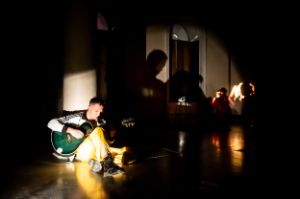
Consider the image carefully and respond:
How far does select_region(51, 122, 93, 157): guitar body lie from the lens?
454 centimetres

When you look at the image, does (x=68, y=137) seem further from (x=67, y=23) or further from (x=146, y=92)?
(x=146, y=92)

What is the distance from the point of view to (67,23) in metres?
5.91

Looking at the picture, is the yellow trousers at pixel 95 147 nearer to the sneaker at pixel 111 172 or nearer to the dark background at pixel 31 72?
the sneaker at pixel 111 172

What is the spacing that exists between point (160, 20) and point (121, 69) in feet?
7.96

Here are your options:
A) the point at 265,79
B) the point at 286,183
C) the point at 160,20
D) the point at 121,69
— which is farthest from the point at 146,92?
the point at 286,183

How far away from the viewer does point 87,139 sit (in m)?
4.34

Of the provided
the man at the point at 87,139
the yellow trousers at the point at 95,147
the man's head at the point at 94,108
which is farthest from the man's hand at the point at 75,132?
the man's head at the point at 94,108

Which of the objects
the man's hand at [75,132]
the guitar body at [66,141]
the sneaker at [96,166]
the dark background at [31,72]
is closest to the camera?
the sneaker at [96,166]

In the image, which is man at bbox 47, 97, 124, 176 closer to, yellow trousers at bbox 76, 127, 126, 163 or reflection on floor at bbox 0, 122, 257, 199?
yellow trousers at bbox 76, 127, 126, 163

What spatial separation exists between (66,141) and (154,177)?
153cm

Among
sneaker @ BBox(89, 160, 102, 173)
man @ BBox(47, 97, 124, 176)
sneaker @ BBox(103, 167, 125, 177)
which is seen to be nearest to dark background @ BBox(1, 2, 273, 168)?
man @ BBox(47, 97, 124, 176)

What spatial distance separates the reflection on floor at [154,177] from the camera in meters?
3.45

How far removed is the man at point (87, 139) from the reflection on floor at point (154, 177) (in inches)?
6.7

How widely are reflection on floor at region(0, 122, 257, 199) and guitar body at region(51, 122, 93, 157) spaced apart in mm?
249
